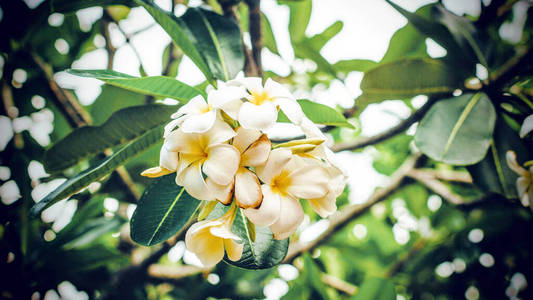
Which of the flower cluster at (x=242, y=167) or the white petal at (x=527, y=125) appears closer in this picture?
the flower cluster at (x=242, y=167)

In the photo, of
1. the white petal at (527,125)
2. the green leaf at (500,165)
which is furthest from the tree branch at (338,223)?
the white petal at (527,125)

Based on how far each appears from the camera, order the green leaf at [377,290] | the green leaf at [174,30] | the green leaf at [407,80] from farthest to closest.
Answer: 1. the green leaf at [377,290]
2. the green leaf at [407,80]
3. the green leaf at [174,30]

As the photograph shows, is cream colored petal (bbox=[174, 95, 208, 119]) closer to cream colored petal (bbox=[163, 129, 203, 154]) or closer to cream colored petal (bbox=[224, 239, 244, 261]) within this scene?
cream colored petal (bbox=[163, 129, 203, 154])

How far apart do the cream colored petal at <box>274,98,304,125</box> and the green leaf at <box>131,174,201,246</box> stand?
0.31 m

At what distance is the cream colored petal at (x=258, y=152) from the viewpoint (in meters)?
0.55

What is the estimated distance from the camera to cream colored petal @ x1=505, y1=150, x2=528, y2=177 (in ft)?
3.01

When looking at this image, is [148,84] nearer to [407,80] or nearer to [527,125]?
[407,80]

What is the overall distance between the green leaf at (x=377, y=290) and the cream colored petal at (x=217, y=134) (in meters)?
0.91

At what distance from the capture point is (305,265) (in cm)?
125

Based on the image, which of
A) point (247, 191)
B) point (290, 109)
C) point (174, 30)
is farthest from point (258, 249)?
point (174, 30)

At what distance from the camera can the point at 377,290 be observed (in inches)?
45.2

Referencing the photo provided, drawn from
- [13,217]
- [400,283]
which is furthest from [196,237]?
[400,283]

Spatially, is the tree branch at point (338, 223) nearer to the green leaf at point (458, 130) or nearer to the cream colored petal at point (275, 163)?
the green leaf at point (458, 130)

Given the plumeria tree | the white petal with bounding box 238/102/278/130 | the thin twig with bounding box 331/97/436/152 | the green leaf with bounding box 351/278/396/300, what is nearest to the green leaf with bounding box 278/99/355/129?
the plumeria tree
